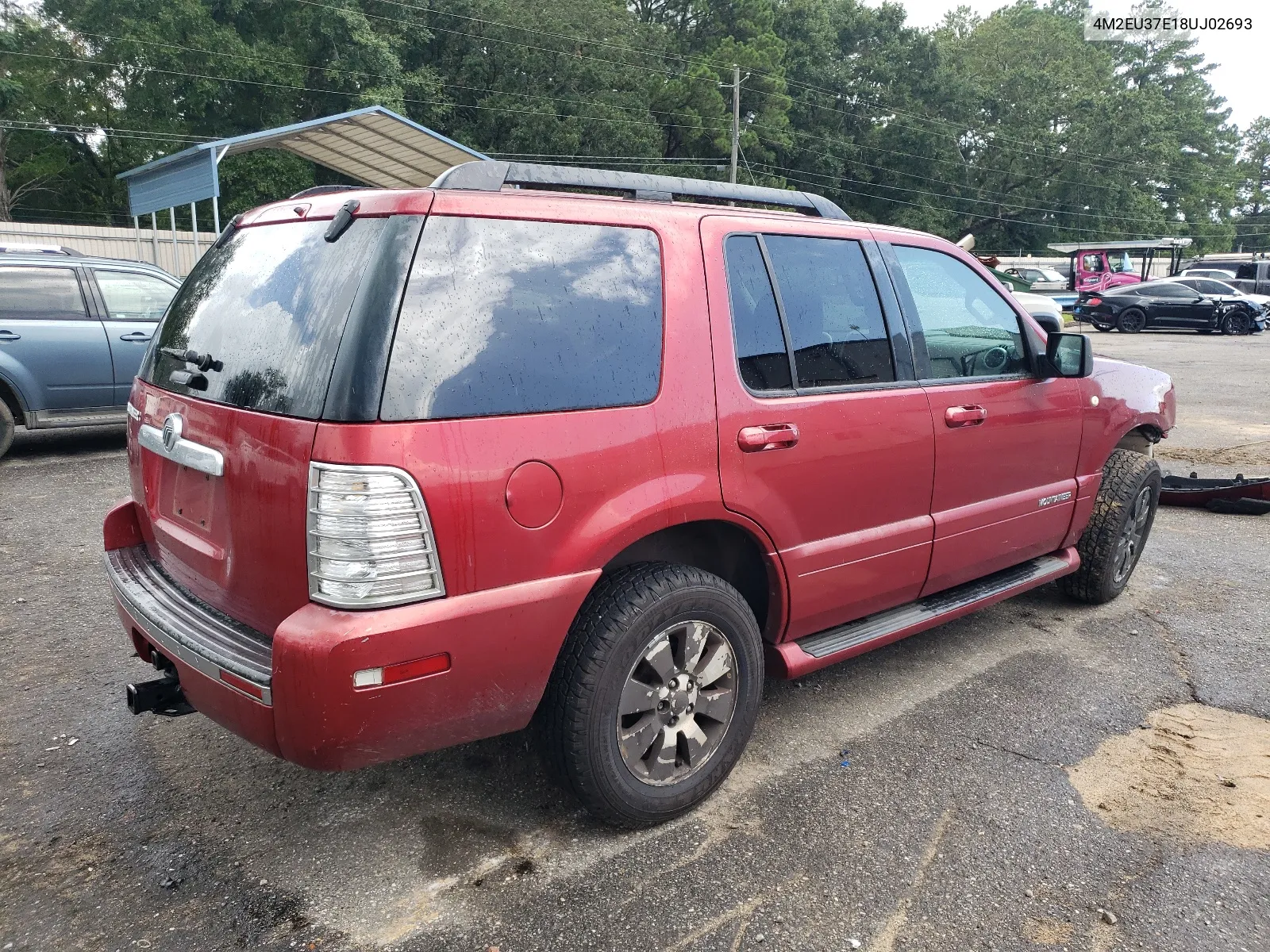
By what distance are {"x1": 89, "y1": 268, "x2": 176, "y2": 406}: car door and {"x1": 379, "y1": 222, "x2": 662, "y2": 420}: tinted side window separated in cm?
655

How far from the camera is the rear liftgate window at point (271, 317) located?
231 centimetres

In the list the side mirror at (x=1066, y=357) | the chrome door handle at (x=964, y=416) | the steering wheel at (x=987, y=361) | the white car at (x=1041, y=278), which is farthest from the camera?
the white car at (x=1041, y=278)

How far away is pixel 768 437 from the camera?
9.49 ft

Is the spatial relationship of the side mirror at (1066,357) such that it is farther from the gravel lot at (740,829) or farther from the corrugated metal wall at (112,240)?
the corrugated metal wall at (112,240)

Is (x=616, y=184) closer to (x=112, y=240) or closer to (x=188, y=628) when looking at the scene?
(x=188, y=628)

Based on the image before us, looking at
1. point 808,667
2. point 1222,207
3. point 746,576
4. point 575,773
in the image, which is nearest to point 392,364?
point 575,773

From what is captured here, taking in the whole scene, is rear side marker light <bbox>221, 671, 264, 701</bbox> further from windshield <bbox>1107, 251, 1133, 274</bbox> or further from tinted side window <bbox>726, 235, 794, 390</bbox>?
windshield <bbox>1107, 251, 1133, 274</bbox>

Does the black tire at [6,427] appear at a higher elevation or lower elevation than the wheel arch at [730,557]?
higher

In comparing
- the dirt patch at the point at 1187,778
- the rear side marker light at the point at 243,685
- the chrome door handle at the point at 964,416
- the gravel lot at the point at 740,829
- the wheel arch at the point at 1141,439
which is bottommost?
the dirt patch at the point at 1187,778

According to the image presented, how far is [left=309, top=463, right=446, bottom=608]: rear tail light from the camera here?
7.03 feet

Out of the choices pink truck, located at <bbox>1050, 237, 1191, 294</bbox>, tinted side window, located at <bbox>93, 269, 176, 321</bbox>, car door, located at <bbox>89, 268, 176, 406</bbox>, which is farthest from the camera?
pink truck, located at <bbox>1050, 237, 1191, 294</bbox>

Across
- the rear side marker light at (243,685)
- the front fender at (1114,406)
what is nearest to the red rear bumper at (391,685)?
the rear side marker light at (243,685)

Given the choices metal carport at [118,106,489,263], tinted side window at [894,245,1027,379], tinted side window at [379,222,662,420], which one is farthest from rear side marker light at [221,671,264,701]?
metal carport at [118,106,489,263]

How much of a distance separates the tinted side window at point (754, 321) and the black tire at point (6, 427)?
702 centimetres
